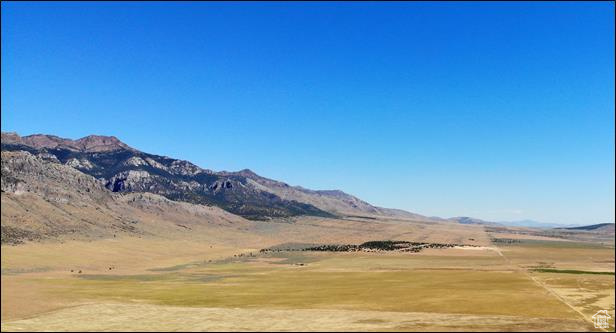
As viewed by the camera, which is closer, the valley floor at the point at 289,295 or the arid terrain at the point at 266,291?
the valley floor at the point at 289,295

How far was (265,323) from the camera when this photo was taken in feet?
175

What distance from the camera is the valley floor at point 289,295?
53.6 m

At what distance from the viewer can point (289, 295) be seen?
2921 inches

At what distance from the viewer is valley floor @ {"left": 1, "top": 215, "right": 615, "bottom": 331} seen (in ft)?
176

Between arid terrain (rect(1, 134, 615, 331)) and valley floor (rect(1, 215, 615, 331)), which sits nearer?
valley floor (rect(1, 215, 615, 331))

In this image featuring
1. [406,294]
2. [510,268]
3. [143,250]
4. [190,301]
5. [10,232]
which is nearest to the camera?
[190,301]

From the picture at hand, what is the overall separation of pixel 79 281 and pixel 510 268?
9115 cm

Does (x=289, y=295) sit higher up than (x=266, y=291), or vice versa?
(x=289, y=295)

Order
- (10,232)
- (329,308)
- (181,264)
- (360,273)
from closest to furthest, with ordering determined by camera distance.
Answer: (329,308) → (360,273) → (181,264) → (10,232)

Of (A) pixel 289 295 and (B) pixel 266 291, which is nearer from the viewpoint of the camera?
(A) pixel 289 295

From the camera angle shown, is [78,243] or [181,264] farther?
[78,243]

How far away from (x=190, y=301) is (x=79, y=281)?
33017 millimetres

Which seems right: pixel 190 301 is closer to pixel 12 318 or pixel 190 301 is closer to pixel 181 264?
pixel 12 318

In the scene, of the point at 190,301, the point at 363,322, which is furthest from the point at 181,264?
the point at 363,322
